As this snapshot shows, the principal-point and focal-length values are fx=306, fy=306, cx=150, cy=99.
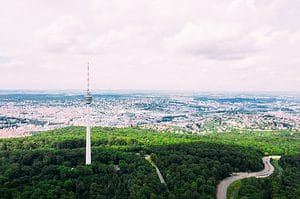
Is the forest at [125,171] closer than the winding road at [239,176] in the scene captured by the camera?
Yes

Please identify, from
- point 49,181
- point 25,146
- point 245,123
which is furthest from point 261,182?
point 245,123

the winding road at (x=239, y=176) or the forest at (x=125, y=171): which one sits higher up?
the forest at (x=125, y=171)

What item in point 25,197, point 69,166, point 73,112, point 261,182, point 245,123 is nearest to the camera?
point 25,197

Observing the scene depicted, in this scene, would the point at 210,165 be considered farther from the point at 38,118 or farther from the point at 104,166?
the point at 38,118

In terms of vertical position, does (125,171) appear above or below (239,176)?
above

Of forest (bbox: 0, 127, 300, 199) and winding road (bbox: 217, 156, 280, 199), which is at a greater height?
forest (bbox: 0, 127, 300, 199)

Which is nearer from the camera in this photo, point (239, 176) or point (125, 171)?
point (125, 171)

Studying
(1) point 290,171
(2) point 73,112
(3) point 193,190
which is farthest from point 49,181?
(2) point 73,112

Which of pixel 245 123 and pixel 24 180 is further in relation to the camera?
pixel 245 123

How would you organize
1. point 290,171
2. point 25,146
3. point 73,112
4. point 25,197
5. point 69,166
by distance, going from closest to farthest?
point 25,197, point 290,171, point 69,166, point 25,146, point 73,112

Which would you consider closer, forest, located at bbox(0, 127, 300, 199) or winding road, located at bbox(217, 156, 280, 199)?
forest, located at bbox(0, 127, 300, 199)
